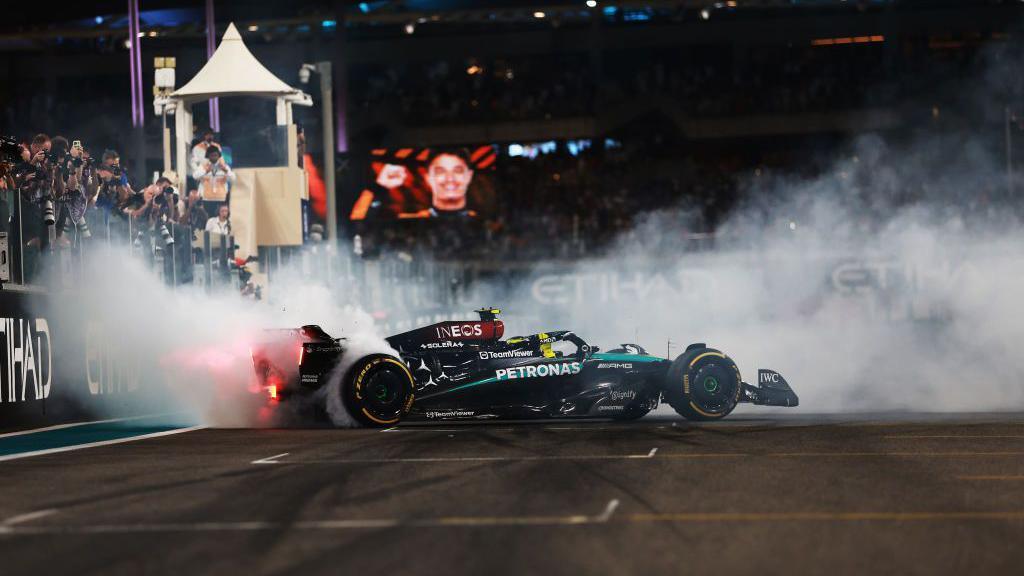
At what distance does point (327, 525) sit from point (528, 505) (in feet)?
4.91

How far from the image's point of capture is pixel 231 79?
29.7 m

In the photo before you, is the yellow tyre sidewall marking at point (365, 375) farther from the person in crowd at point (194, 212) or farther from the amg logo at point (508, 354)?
the person in crowd at point (194, 212)

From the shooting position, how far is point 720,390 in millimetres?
18031

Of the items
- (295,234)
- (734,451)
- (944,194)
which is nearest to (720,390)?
(734,451)

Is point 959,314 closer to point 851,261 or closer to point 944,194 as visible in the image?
point 851,261

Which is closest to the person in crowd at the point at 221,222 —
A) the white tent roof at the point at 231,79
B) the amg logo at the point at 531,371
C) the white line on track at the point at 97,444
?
the white tent roof at the point at 231,79

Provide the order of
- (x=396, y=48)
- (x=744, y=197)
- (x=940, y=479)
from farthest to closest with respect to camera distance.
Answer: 1. (x=396, y=48)
2. (x=744, y=197)
3. (x=940, y=479)

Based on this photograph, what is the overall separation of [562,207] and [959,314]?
18.9m

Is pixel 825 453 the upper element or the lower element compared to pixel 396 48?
lower

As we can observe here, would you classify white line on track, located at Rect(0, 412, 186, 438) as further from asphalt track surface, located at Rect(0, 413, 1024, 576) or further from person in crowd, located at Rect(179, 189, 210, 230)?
person in crowd, located at Rect(179, 189, 210, 230)

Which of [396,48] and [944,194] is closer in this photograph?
[944,194]

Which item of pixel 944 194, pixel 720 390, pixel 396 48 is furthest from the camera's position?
pixel 396 48

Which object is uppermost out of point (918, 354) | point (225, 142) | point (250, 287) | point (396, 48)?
point (396, 48)

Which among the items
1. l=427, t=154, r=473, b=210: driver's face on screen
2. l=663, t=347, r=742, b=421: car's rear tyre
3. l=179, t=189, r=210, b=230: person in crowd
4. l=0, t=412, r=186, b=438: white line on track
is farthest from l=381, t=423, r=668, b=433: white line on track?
l=427, t=154, r=473, b=210: driver's face on screen
